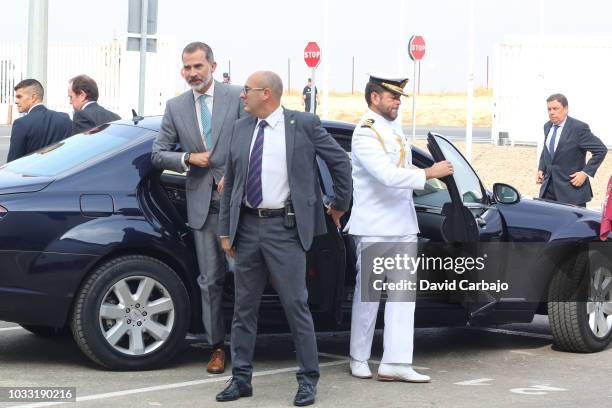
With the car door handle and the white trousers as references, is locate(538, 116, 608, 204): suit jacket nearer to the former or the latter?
the car door handle

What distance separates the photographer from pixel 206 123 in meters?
7.93

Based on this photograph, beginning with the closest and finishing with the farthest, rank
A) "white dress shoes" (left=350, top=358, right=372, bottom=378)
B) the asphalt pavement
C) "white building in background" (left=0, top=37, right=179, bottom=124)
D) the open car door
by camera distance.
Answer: the asphalt pavement < "white dress shoes" (left=350, top=358, right=372, bottom=378) < the open car door < "white building in background" (left=0, top=37, right=179, bottom=124)

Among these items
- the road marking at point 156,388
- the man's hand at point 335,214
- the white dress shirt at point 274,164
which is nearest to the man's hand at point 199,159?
the white dress shirt at point 274,164

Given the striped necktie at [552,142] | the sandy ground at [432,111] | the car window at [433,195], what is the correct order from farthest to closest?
the sandy ground at [432,111] < the striped necktie at [552,142] < the car window at [433,195]

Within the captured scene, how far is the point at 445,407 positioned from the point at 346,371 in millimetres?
1163

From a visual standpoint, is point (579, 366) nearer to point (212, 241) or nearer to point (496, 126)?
point (212, 241)

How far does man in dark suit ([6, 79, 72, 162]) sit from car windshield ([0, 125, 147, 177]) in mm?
1256

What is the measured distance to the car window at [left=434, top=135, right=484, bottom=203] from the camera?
337 inches

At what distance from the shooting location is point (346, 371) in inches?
319

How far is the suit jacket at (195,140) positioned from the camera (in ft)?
25.3

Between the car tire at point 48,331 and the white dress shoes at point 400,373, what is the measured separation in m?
2.51

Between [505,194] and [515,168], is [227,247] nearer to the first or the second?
[505,194]

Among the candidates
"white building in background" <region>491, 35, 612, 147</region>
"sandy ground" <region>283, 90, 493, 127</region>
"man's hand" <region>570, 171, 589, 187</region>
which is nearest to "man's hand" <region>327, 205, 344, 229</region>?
"man's hand" <region>570, 171, 589, 187</region>

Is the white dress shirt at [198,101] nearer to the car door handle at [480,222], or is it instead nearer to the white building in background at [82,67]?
the car door handle at [480,222]
